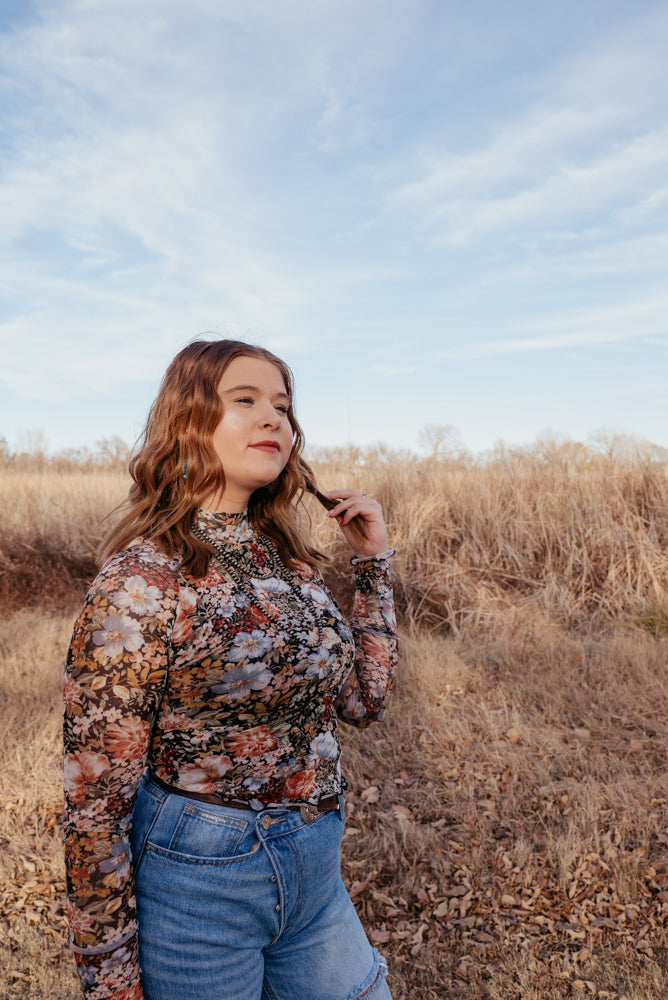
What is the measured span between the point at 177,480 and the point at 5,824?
11.3 feet

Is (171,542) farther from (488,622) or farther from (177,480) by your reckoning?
(488,622)

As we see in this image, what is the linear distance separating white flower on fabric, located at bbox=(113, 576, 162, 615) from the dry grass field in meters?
2.64

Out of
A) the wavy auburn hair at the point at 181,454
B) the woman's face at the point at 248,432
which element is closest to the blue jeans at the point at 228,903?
the wavy auburn hair at the point at 181,454

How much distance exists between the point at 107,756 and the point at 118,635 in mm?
225

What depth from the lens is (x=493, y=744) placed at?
4730 millimetres

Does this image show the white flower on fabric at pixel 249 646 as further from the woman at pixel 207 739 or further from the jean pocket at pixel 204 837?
the jean pocket at pixel 204 837

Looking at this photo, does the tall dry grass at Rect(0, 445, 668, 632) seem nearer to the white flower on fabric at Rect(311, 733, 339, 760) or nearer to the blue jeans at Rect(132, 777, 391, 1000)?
the white flower on fabric at Rect(311, 733, 339, 760)

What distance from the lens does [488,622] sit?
6.96 meters

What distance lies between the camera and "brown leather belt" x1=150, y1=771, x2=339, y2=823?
1445mm

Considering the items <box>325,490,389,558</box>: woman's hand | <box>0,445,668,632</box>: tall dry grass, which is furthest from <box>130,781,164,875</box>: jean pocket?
<box>0,445,668,632</box>: tall dry grass

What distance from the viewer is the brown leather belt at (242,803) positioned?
1.44 m

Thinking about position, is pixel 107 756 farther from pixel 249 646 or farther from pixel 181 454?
pixel 181 454

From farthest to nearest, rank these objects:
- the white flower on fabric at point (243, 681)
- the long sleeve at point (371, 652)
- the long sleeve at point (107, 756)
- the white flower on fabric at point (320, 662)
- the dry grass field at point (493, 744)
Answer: the dry grass field at point (493, 744), the long sleeve at point (371, 652), the white flower on fabric at point (320, 662), the white flower on fabric at point (243, 681), the long sleeve at point (107, 756)

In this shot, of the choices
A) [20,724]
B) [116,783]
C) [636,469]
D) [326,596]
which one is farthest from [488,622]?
[116,783]
